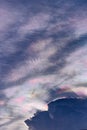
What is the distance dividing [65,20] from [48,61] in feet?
11.4

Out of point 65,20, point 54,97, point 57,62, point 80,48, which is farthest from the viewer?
point 54,97

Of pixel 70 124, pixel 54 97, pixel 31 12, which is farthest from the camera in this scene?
pixel 70 124

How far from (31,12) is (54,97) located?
10135 millimetres

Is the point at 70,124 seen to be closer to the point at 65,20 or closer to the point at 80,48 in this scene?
the point at 80,48

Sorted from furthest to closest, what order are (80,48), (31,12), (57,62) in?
(57,62) → (80,48) → (31,12)

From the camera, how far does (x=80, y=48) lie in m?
12.5

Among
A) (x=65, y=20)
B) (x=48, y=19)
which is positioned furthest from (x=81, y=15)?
(x=48, y=19)

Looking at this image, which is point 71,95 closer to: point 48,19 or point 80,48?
point 80,48

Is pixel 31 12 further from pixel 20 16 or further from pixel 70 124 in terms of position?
pixel 70 124

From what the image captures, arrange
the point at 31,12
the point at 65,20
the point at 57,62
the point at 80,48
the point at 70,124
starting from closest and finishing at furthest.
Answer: the point at 31,12
the point at 65,20
the point at 80,48
the point at 57,62
the point at 70,124

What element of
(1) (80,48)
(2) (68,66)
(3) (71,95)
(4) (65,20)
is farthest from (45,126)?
(4) (65,20)

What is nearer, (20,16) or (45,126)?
(20,16)

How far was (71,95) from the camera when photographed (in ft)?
62.8

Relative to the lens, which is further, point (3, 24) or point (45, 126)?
point (45, 126)
